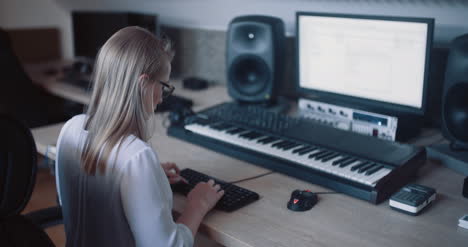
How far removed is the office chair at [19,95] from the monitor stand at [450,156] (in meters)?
1.76

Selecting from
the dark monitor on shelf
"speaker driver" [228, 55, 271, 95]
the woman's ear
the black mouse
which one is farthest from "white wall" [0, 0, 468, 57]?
the woman's ear

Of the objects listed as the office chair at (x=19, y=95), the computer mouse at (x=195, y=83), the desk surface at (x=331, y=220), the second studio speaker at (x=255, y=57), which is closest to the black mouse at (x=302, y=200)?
the desk surface at (x=331, y=220)

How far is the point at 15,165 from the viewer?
851mm

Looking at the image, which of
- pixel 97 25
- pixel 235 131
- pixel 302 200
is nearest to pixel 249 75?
pixel 235 131

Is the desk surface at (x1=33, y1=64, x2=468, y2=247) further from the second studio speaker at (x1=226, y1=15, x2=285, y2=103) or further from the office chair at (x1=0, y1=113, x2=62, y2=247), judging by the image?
the second studio speaker at (x1=226, y1=15, x2=285, y2=103)

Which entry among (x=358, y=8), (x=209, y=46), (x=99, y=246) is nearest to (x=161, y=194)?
(x=99, y=246)

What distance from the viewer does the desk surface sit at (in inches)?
38.3

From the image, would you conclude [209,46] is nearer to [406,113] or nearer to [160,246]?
[406,113]

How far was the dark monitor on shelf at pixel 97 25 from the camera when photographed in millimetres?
2462

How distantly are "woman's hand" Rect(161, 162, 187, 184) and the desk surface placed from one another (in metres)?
0.05

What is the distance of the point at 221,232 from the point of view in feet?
3.31

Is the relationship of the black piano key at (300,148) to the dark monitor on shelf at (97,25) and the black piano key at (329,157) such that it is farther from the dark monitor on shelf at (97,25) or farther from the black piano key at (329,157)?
the dark monitor on shelf at (97,25)

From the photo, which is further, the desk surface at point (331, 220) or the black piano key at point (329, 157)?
the black piano key at point (329, 157)

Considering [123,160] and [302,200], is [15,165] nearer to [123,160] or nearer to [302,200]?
[123,160]
